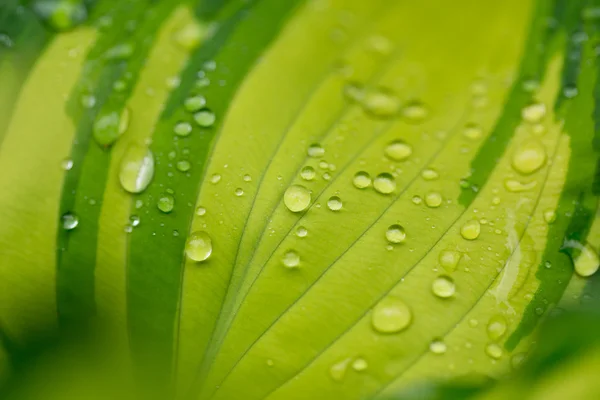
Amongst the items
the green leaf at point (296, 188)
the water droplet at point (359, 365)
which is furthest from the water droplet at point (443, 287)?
the water droplet at point (359, 365)

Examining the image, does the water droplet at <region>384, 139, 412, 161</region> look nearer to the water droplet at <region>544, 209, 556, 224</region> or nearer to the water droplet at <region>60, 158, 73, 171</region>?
the water droplet at <region>544, 209, 556, 224</region>

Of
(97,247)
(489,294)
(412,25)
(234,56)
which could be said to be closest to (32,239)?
(97,247)

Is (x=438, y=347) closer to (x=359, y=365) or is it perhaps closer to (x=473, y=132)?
(x=359, y=365)

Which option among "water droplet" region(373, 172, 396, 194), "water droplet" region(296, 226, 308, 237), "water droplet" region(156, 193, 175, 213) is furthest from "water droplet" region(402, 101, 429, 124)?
"water droplet" region(156, 193, 175, 213)

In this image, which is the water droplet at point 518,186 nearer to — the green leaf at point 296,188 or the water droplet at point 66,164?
the green leaf at point 296,188

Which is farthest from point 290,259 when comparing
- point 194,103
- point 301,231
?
point 194,103

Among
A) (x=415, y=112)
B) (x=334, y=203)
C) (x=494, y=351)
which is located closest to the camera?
(x=494, y=351)

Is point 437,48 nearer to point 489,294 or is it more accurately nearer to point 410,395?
point 489,294
